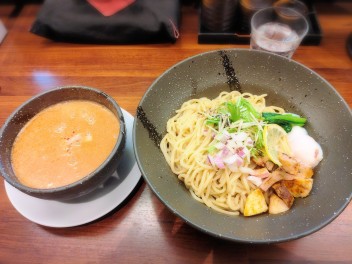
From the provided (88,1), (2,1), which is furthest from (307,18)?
(2,1)

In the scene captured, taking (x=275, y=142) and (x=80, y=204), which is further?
(x=275, y=142)

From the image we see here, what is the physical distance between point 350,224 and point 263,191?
408 mm

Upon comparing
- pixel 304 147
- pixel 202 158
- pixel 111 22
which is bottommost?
pixel 202 158

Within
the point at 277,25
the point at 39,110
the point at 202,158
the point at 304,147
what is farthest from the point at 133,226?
the point at 277,25

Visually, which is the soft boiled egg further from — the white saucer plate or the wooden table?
the white saucer plate

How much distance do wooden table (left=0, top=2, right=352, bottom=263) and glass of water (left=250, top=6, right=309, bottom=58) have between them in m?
0.15

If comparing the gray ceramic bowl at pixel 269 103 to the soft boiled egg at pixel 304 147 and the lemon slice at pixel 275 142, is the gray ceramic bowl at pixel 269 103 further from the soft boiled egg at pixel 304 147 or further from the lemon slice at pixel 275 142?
the lemon slice at pixel 275 142

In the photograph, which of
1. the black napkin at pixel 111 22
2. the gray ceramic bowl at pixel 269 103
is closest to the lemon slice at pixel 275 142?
the gray ceramic bowl at pixel 269 103

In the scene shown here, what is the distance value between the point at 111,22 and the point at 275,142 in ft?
4.37

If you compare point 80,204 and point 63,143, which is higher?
point 63,143

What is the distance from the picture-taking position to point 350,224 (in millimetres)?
1358

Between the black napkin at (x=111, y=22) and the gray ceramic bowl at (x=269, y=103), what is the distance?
566 millimetres

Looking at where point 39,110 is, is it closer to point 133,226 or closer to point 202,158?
point 133,226

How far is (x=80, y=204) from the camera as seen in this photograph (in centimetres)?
136
